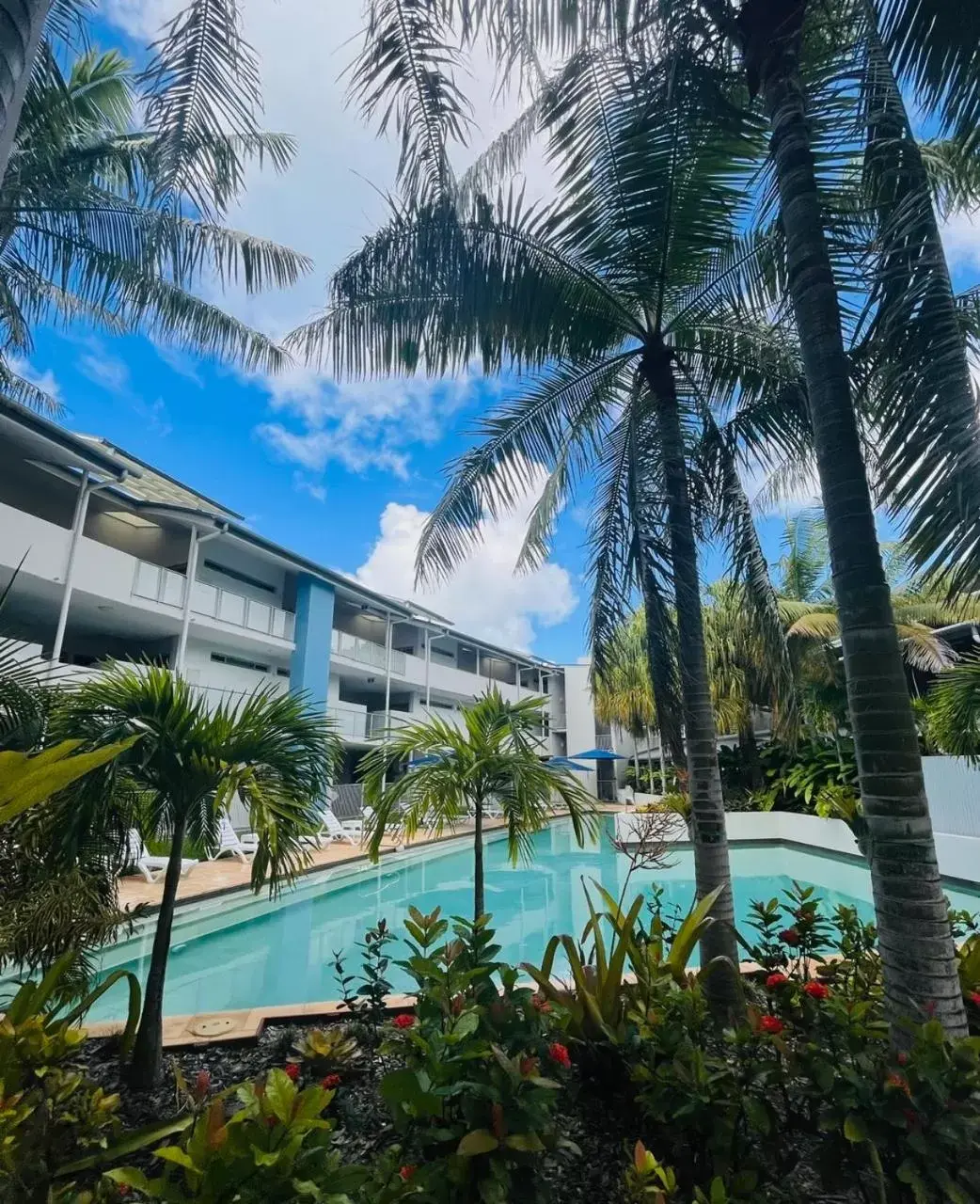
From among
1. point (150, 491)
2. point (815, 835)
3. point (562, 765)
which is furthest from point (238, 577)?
point (815, 835)

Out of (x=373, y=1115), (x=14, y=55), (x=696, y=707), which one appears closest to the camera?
(x=14, y=55)

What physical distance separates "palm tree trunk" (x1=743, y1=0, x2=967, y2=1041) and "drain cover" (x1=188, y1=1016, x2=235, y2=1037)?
12.7 ft

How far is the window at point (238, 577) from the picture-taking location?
18531mm

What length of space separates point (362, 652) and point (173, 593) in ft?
25.8

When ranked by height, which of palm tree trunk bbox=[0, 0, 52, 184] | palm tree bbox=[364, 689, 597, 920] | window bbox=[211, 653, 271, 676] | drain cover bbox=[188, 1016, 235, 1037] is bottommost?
drain cover bbox=[188, 1016, 235, 1037]

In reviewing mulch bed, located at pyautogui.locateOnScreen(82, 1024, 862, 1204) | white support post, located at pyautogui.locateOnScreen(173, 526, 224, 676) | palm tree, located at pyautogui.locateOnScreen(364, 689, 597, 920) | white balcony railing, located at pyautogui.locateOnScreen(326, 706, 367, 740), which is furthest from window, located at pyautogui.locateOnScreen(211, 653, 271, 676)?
mulch bed, located at pyautogui.locateOnScreen(82, 1024, 862, 1204)

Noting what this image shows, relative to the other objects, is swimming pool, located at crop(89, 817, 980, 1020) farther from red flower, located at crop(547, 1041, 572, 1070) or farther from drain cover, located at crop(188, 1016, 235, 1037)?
red flower, located at crop(547, 1041, 572, 1070)

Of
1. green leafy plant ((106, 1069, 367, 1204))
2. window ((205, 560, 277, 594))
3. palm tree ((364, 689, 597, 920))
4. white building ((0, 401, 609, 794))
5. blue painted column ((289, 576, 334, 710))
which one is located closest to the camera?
green leafy plant ((106, 1069, 367, 1204))

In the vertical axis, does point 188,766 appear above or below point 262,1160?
above

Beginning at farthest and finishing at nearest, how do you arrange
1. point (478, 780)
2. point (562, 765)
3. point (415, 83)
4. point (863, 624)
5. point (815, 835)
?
point (815, 835) < point (562, 765) < point (478, 780) < point (415, 83) < point (863, 624)

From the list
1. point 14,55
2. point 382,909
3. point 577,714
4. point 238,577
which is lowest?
point 382,909

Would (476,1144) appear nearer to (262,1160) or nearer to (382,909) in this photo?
(262,1160)

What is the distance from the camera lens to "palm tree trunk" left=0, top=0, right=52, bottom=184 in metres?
2.21

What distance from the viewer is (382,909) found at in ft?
33.1
